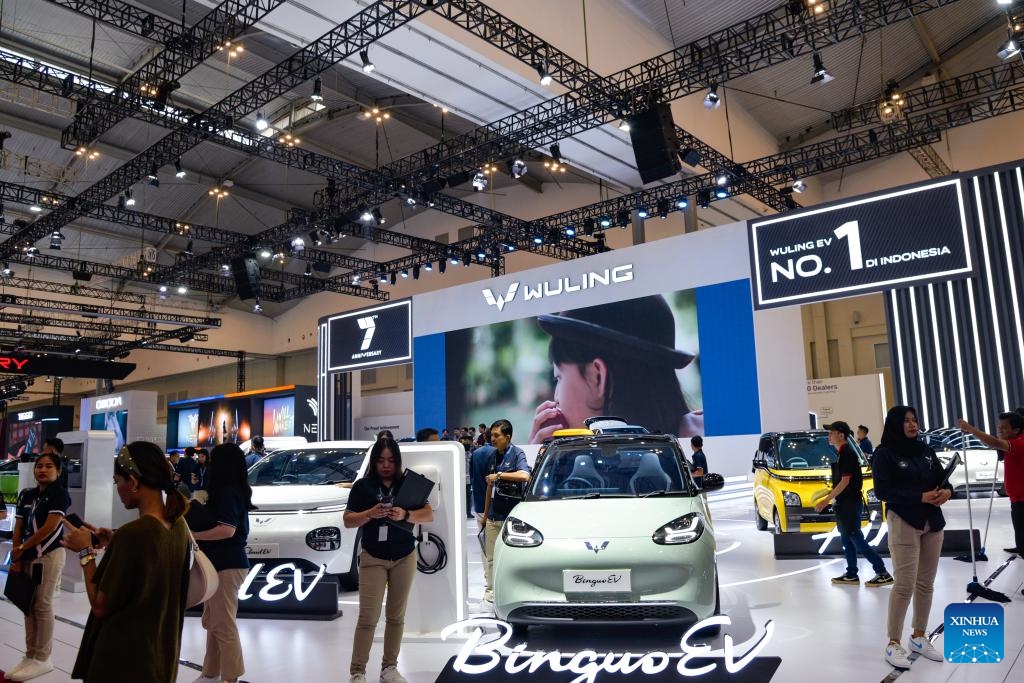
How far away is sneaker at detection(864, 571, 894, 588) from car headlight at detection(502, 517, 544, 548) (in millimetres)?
3385

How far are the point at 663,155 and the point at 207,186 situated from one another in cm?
1600

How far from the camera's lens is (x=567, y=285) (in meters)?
18.4

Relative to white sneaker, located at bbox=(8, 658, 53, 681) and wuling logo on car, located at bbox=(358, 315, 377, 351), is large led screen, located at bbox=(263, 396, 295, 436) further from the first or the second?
white sneaker, located at bbox=(8, 658, 53, 681)

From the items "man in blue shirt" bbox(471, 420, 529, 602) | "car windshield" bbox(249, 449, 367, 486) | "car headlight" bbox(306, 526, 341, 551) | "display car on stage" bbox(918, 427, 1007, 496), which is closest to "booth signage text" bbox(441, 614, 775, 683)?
"man in blue shirt" bbox(471, 420, 529, 602)

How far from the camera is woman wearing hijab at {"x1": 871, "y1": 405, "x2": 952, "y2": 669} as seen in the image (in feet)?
13.0

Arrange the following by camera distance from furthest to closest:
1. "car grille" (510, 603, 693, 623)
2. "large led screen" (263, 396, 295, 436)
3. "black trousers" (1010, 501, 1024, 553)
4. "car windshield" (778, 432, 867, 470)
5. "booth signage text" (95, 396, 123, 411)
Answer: "booth signage text" (95, 396, 123, 411)
"large led screen" (263, 396, 295, 436)
"car windshield" (778, 432, 867, 470)
"black trousers" (1010, 501, 1024, 553)
"car grille" (510, 603, 693, 623)

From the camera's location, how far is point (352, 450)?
7.25m

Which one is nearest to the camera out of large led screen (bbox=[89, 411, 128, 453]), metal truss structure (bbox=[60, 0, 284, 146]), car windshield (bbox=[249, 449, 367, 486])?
car windshield (bbox=[249, 449, 367, 486])

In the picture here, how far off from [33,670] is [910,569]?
4.90 metres

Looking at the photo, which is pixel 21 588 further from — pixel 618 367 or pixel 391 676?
pixel 618 367

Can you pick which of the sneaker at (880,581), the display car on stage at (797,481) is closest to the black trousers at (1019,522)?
the sneaker at (880,581)

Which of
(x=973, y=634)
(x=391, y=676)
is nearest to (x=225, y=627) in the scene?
(x=391, y=676)

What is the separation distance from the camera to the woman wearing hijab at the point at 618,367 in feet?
54.9

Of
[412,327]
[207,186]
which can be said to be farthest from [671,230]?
[207,186]
